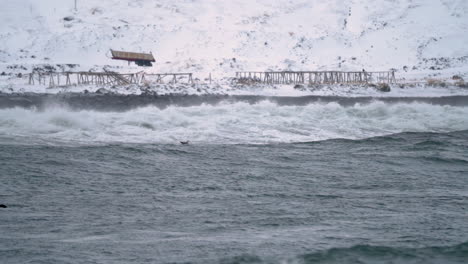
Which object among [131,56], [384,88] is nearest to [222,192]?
[384,88]

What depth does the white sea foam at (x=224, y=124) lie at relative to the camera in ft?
59.5

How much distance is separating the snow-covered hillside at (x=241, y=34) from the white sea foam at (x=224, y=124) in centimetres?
1924

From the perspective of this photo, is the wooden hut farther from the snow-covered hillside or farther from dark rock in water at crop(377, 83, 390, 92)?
dark rock in water at crop(377, 83, 390, 92)

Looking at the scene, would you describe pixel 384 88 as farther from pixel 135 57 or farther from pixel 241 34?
pixel 135 57

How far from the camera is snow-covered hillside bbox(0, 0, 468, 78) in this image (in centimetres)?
4712

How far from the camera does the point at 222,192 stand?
413 inches

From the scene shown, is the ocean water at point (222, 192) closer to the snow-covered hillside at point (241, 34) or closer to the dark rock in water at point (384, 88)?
the dark rock in water at point (384, 88)

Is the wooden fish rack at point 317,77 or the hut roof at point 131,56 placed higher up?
the hut roof at point 131,56

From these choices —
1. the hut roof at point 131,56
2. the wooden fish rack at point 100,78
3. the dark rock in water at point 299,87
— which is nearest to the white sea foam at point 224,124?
the dark rock in water at point 299,87

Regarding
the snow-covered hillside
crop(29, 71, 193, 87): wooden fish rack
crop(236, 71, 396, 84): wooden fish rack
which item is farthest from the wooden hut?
crop(236, 71, 396, 84): wooden fish rack

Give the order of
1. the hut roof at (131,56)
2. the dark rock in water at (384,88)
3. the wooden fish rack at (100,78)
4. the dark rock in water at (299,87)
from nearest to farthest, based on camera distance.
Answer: the wooden fish rack at (100,78)
the dark rock in water at (299,87)
the dark rock in water at (384,88)
the hut roof at (131,56)

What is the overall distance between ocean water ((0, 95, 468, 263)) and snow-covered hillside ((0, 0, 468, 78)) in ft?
86.0

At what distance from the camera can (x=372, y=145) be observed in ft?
58.0

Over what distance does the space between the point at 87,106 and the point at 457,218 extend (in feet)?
80.7
